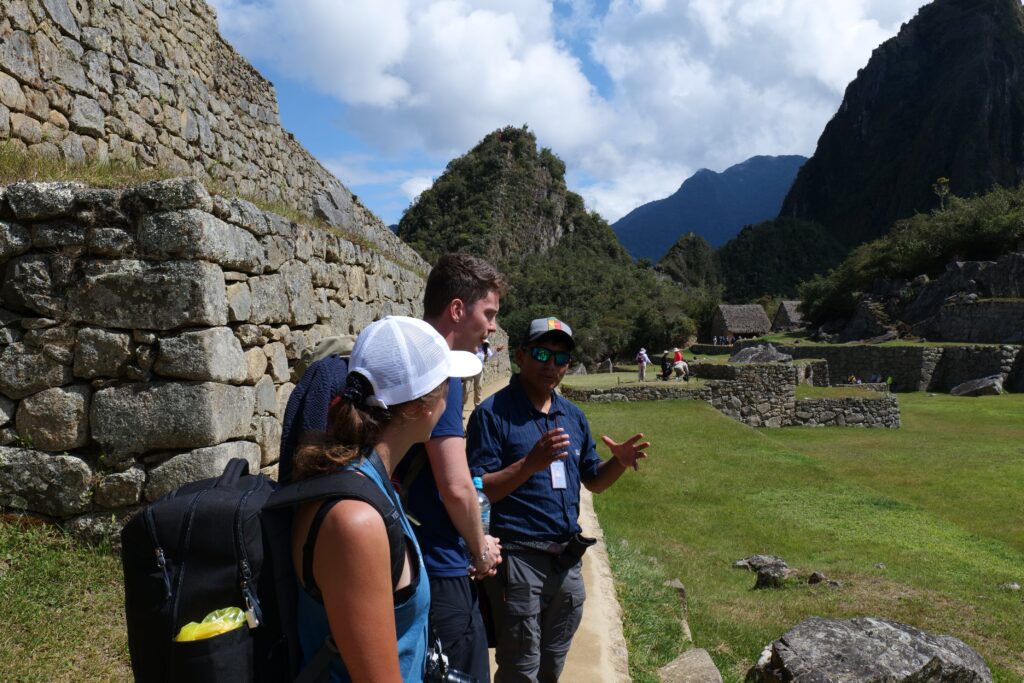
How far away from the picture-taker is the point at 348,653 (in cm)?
151

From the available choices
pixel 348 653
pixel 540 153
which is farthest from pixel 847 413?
pixel 540 153

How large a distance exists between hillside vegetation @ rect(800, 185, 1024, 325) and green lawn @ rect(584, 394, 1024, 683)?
34572 mm

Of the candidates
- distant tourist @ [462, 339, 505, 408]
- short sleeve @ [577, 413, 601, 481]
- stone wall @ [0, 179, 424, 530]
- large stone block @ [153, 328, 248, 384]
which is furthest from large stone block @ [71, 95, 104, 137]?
short sleeve @ [577, 413, 601, 481]

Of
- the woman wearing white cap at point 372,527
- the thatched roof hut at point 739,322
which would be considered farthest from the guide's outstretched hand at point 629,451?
the thatched roof hut at point 739,322

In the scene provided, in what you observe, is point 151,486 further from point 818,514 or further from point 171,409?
point 818,514

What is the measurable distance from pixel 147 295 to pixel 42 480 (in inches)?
46.9

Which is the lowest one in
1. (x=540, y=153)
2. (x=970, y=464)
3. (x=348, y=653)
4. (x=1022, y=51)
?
(x=970, y=464)

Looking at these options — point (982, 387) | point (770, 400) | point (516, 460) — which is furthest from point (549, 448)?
point (982, 387)

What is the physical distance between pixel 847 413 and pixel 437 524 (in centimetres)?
2032

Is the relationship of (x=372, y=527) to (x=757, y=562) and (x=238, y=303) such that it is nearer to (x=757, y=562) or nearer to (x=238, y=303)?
(x=238, y=303)

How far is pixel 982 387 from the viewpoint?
85.2 ft

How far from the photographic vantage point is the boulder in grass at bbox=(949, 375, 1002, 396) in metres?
25.7

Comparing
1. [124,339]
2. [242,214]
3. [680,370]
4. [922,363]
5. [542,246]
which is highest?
[542,246]

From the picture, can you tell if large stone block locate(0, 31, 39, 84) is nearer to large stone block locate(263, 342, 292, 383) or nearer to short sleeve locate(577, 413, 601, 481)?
large stone block locate(263, 342, 292, 383)
